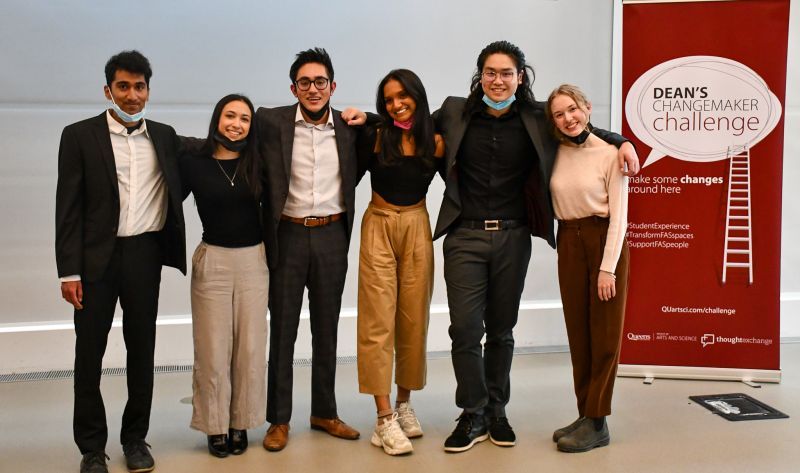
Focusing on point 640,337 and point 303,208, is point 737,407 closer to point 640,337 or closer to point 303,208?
point 640,337

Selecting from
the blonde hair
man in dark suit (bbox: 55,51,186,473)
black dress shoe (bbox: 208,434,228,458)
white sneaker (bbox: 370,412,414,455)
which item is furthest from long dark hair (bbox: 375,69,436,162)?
black dress shoe (bbox: 208,434,228,458)

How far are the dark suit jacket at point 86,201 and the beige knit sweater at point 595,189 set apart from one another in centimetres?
184

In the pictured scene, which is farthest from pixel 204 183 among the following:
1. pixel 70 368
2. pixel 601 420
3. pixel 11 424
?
pixel 70 368

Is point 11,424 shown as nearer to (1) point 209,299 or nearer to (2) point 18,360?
(2) point 18,360

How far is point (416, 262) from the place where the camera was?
11.7ft

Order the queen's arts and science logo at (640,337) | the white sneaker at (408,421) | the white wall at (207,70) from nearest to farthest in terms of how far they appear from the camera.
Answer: the white sneaker at (408,421) < the queen's arts and science logo at (640,337) < the white wall at (207,70)

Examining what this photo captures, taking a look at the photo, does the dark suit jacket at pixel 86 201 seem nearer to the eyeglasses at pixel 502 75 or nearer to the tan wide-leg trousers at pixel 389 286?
the tan wide-leg trousers at pixel 389 286

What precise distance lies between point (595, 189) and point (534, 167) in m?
0.31

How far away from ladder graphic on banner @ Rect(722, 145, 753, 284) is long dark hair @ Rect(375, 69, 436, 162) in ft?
6.74

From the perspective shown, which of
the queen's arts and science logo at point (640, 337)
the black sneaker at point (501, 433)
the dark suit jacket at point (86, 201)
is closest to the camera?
the dark suit jacket at point (86, 201)

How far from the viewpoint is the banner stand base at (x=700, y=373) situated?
15.2 ft

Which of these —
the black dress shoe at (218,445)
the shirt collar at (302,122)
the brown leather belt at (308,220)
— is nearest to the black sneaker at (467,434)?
the black dress shoe at (218,445)

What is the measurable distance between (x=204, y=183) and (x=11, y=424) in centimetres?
173

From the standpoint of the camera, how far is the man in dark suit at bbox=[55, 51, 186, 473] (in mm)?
3115
